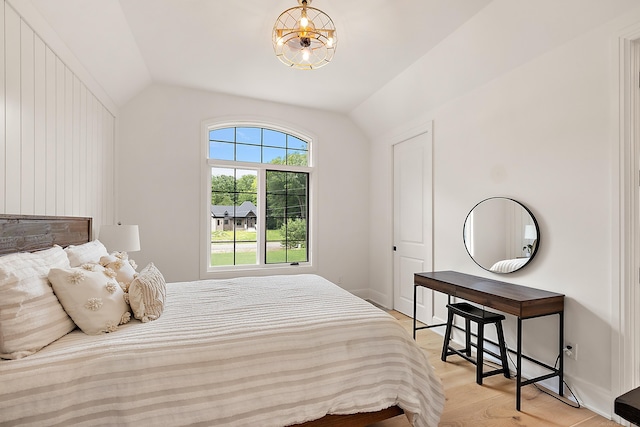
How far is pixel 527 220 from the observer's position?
2584 millimetres

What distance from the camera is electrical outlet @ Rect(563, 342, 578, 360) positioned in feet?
7.43

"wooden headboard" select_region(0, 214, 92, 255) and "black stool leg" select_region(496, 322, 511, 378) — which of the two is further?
"black stool leg" select_region(496, 322, 511, 378)

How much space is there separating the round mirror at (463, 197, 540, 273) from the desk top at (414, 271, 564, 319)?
0.18 meters

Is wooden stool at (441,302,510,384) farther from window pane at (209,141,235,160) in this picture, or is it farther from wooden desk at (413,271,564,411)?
window pane at (209,141,235,160)

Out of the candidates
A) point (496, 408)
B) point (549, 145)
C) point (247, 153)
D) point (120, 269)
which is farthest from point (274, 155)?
point (496, 408)

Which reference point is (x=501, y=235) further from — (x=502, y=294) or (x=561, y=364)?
(x=561, y=364)

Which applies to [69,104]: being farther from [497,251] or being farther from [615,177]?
[615,177]

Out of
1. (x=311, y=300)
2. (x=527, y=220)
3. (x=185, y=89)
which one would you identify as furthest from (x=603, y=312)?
(x=185, y=89)

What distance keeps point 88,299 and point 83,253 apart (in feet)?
2.52

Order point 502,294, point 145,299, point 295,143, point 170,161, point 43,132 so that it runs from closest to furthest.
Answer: point 145,299
point 43,132
point 502,294
point 170,161
point 295,143

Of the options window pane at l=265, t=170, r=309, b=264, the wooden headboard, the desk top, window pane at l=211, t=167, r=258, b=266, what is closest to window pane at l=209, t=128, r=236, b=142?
window pane at l=211, t=167, r=258, b=266

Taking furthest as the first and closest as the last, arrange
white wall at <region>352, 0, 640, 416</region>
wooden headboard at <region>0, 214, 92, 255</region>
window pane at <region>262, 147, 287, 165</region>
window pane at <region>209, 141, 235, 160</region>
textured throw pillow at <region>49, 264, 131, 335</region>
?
window pane at <region>262, 147, 287, 165</region>
window pane at <region>209, 141, 235, 160</region>
white wall at <region>352, 0, 640, 416</region>
wooden headboard at <region>0, 214, 92, 255</region>
textured throw pillow at <region>49, 264, 131, 335</region>

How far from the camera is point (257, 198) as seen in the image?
4.49 meters

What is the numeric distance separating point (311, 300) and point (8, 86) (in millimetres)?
2130
